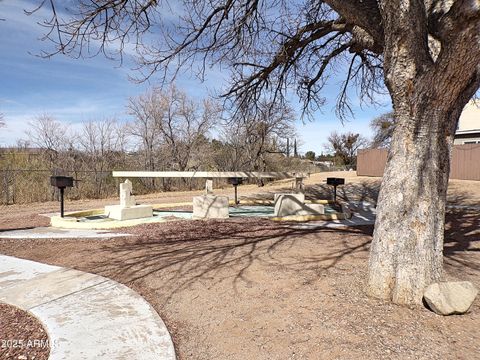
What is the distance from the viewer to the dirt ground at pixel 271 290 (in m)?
2.93

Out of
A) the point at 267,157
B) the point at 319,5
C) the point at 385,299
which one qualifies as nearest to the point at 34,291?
the point at 385,299

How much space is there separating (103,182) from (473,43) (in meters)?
17.6

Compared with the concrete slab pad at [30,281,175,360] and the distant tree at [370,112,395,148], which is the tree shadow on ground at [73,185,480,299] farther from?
the distant tree at [370,112,395,148]

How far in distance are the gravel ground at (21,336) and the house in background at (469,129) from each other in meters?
30.7

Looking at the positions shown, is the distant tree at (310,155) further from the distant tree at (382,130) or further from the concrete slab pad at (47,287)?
the concrete slab pad at (47,287)

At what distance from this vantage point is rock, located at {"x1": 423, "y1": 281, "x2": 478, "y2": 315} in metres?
3.42

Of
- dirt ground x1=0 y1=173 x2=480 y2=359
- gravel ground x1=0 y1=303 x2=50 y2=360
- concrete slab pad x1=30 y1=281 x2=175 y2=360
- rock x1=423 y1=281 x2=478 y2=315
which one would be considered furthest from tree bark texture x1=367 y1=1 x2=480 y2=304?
gravel ground x1=0 y1=303 x2=50 y2=360

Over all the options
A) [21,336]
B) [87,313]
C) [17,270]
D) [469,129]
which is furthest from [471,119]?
[21,336]

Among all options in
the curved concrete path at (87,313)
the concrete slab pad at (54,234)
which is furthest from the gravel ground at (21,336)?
the concrete slab pad at (54,234)

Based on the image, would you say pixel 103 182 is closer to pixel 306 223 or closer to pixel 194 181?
pixel 194 181

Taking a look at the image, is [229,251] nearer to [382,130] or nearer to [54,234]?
[54,234]

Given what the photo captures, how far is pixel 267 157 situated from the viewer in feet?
96.1

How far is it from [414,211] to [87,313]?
134 inches

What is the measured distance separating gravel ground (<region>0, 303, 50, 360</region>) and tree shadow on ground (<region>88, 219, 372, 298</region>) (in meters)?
1.25
